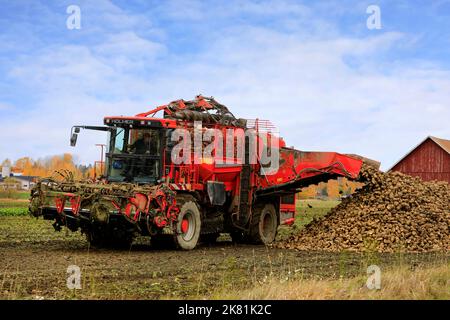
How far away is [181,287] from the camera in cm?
969

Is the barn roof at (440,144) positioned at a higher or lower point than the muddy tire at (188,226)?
higher

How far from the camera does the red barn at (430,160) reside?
3866 cm

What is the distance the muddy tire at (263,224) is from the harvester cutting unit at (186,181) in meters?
0.03

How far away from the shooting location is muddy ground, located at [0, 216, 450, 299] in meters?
9.22

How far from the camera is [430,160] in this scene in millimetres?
39281

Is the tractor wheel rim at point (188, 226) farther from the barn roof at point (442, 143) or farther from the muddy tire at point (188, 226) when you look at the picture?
the barn roof at point (442, 143)

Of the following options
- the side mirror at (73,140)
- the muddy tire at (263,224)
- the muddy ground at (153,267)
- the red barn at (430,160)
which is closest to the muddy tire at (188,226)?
the muddy ground at (153,267)

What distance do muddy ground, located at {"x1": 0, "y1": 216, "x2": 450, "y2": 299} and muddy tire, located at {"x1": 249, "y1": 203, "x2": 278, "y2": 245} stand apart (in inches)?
27.7
